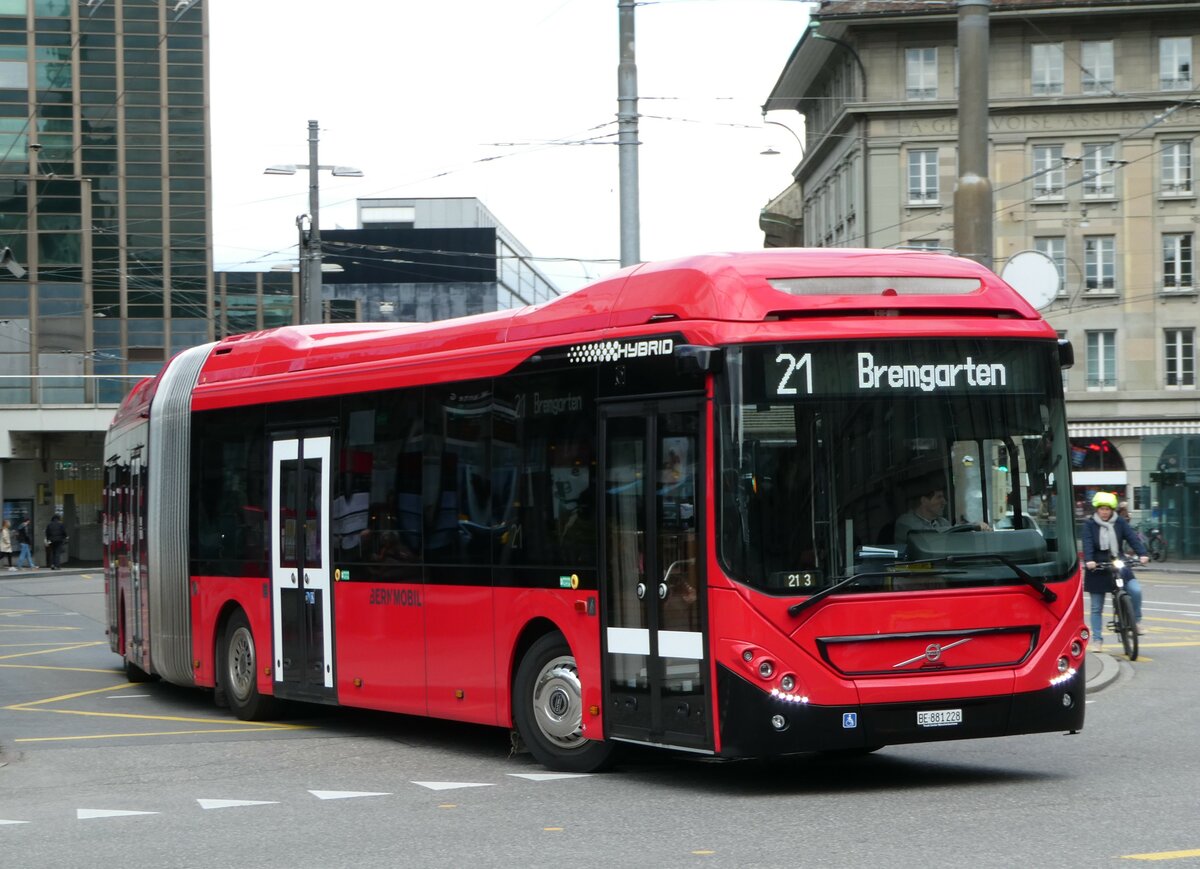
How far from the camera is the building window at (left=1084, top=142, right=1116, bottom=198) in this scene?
57719 millimetres

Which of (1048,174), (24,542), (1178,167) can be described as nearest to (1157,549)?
(1048,174)

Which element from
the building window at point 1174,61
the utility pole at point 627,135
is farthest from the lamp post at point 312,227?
the building window at point 1174,61

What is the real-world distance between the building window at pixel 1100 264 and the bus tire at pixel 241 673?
46.1 metres

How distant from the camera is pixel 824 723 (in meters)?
9.80

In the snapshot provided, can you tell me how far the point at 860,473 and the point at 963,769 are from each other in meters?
2.23

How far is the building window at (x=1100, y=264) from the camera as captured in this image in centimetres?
5800

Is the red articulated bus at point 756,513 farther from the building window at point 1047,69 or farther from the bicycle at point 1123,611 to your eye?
the building window at point 1047,69

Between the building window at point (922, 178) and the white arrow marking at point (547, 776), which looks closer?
the white arrow marking at point (547, 776)

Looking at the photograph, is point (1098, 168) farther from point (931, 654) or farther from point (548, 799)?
point (548, 799)

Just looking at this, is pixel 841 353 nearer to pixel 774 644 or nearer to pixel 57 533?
pixel 774 644

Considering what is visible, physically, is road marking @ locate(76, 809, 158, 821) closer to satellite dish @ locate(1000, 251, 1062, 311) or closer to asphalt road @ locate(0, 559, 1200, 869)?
asphalt road @ locate(0, 559, 1200, 869)

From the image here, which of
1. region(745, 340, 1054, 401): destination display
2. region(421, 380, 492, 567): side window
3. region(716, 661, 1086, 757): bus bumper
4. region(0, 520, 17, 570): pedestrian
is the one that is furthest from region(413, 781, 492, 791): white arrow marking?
region(0, 520, 17, 570): pedestrian

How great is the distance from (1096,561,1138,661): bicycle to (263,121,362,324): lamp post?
47.7 ft

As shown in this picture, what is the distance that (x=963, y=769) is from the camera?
11148mm
